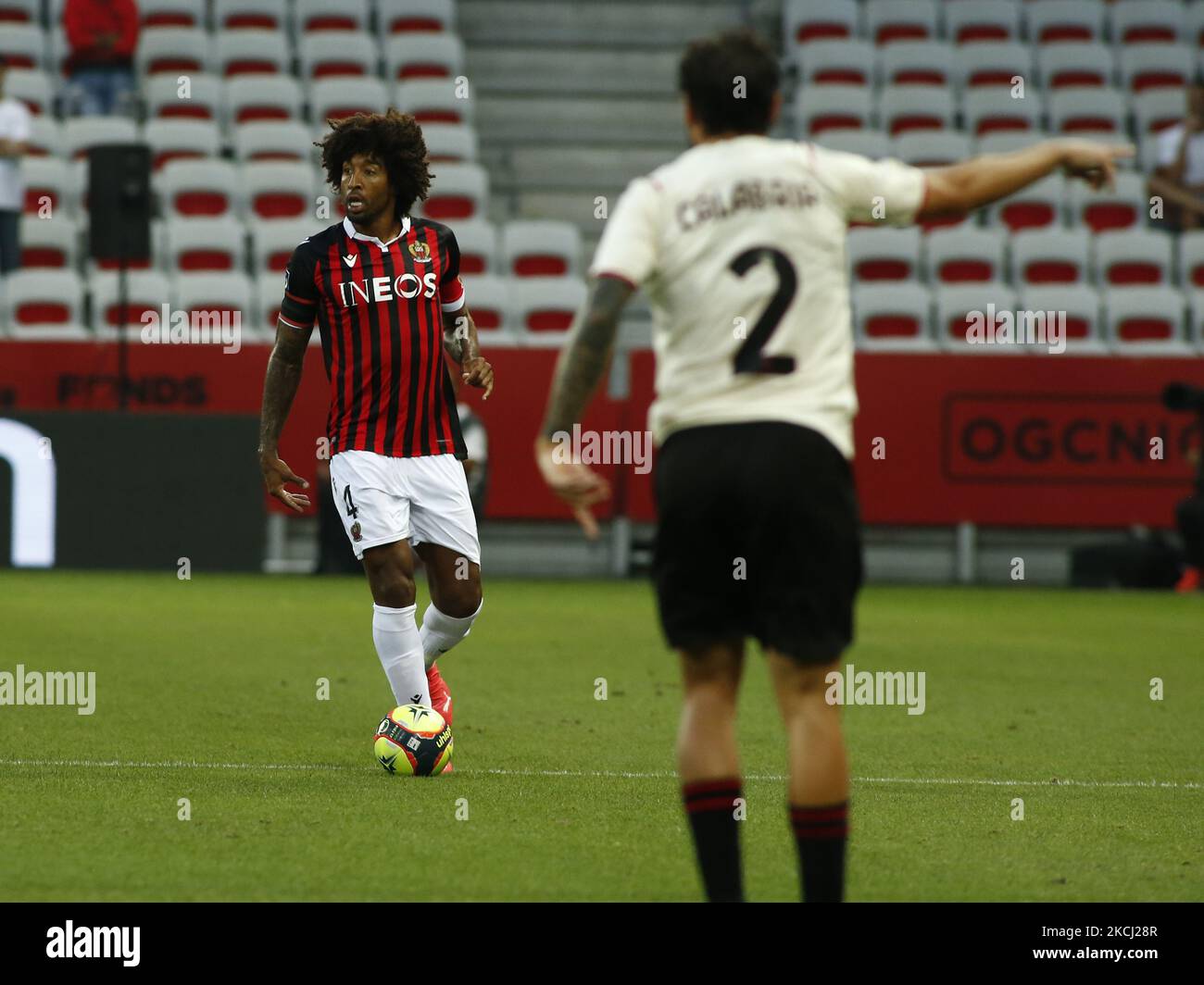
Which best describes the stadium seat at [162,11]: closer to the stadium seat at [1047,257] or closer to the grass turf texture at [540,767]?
the stadium seat at [1047,257]

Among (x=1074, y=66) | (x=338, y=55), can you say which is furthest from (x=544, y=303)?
(x=1074, y=66)

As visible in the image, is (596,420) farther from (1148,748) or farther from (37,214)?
(1148,748)

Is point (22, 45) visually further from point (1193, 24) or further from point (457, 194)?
point (1193, 24)

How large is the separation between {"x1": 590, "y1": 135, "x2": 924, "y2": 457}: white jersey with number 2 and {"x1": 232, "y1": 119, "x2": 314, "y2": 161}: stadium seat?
16.0 meters

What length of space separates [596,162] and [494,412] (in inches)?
200

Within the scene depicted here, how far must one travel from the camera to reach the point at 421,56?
830 inches

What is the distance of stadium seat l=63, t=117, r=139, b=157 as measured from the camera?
1948cm

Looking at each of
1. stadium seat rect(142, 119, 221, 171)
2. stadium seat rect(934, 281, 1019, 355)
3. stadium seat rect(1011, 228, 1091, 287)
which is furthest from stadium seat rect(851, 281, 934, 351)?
stadium seat rect(142, 119, 221, 171)

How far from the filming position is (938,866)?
18.0 feet

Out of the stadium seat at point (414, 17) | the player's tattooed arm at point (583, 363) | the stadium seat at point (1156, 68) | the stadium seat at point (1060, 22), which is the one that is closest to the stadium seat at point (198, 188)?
A: the stadium seat at point (414, 17)

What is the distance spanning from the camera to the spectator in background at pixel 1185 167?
19.4 m

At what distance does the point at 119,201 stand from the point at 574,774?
10.9 meters

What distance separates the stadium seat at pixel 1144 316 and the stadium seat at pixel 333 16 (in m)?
8.55
